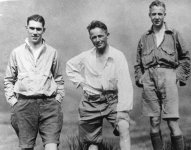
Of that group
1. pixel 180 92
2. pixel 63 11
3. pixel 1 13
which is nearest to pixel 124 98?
pixel 180 92

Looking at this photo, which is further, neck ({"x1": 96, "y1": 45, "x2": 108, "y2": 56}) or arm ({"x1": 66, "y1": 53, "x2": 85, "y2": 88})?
arm ({"x1": 66, "y1": 53, "x2": 85, "y2": 88})

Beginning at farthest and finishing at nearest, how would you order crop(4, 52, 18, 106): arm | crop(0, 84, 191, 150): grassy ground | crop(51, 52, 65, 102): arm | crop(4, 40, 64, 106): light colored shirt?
crop(0, 84, 191, 150): grassy ground → crop(51, 52, 65, 102): arm → crop(4, 52, 18, 106): arm → crop(4, 40, 64, 106): light colored shirt

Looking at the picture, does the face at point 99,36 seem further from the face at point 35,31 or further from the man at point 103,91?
the face at point 35,31

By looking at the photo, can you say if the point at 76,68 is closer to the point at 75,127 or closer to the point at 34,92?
the point at 34,92

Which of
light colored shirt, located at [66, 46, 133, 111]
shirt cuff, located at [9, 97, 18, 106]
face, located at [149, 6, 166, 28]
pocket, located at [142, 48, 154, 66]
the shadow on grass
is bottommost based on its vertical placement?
the shadow on grass

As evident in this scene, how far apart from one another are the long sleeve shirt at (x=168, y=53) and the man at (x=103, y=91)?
332 millimetres

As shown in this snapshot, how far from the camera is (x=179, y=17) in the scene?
16.0ft

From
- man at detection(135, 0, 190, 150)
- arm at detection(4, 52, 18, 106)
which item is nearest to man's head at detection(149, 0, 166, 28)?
man at detection(135, 0, 190, 150)

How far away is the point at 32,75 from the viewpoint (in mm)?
3617

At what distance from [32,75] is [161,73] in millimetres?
1311

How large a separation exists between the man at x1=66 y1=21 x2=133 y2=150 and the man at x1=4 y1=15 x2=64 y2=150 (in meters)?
0.30

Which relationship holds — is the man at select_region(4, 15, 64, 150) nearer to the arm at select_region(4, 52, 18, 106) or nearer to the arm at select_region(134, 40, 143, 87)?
the arm at select_region(4, 52, 18, 106)

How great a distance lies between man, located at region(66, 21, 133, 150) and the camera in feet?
11.8

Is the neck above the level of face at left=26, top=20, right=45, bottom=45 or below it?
below
